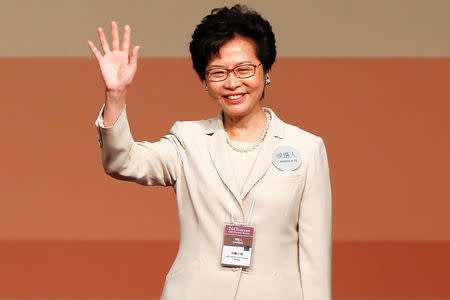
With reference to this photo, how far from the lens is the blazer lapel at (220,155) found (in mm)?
2252

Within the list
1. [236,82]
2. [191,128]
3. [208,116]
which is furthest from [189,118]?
[236,82]

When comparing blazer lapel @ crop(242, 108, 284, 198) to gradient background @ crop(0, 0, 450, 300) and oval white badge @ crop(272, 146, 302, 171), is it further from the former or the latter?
gradient background @ crop(0, 0, 450, 300)

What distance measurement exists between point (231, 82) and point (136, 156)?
0.32m

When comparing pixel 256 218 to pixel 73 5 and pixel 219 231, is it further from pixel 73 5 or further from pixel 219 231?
pixel 73 5

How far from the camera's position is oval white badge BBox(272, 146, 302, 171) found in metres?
2.28

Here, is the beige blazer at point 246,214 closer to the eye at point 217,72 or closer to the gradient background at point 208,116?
the eye at point 217,72

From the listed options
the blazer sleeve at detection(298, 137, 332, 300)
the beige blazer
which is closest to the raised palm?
the beige blazer

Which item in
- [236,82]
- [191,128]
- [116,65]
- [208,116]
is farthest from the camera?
[208,116]

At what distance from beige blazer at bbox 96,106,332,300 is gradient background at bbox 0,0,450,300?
205cm

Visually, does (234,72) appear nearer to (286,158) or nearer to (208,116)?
(286,158)

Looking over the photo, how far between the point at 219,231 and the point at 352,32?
234cm

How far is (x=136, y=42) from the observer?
4312 mm

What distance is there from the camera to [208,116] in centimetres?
438

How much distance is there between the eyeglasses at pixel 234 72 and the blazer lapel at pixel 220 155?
0.47 ft
